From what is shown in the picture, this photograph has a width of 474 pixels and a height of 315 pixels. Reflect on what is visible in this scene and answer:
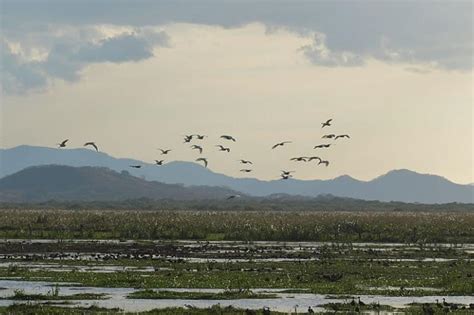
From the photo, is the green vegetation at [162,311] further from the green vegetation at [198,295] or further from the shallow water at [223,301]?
the green vegetation at [198,295]

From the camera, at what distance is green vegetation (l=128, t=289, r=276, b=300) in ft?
121

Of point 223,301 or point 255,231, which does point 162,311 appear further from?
point 255,231

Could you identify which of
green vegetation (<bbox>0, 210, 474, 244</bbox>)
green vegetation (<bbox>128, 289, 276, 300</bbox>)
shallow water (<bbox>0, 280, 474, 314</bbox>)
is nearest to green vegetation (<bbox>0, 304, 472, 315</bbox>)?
shallow water (<bbox>0, 280, 474, 314</bbox>)

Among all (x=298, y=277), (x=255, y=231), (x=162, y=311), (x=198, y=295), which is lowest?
(x=162, y=311)

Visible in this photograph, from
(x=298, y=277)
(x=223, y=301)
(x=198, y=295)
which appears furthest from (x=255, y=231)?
(x=223, y=301)

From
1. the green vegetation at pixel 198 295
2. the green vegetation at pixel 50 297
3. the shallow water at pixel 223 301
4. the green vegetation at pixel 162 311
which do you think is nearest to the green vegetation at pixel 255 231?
the shallow water at pixel 223 301

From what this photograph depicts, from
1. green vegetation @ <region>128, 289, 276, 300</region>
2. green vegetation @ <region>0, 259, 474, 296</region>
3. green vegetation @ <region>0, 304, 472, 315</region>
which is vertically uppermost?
green vegetation @ <region>0, 259, 474, 296</region>

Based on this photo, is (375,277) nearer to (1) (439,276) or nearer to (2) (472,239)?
(1) (439,276)

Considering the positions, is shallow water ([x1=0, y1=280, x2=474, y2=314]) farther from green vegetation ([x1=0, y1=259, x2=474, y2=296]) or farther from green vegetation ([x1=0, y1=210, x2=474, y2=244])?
green vegetation ([x1=0, y1=210, x2=474, y2=244])

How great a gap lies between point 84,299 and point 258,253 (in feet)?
87.6

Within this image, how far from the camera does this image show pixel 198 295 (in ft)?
122

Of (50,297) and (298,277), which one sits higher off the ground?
(298,277)

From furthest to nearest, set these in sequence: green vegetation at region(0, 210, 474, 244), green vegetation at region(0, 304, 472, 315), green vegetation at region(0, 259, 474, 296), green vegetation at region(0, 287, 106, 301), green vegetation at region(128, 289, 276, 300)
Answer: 1. green vegetation at region(0, 210, 474, 244)
2. green vegetation at region(0, 259, 474, 296)
3. green vegetation at region(128, 289, 276, 300)
4. green vegetation at region(0, 287, 106, 301)
5. green vegetation at region(0, 304, 472, 315)

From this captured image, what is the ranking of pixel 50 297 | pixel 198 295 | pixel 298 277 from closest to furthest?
pixel 50 297, pixel 198 295, pixel 298 277
